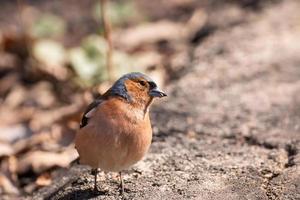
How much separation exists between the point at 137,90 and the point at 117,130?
45 centimetres

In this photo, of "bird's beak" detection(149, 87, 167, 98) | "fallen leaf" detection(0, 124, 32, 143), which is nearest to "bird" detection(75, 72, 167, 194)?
"bird's beak" detection(149, 87, 167, 98)

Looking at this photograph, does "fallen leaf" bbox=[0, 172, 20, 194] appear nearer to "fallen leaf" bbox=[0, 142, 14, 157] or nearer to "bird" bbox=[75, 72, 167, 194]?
"fallen leaf" bbox=[0, 142, 14, 157]

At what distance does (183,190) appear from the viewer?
16.6 feet

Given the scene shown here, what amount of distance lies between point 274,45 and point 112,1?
3.11 meters

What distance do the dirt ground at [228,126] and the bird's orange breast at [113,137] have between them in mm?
359

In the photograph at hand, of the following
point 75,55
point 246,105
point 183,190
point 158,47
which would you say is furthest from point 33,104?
point 183,190

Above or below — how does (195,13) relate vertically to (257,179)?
above

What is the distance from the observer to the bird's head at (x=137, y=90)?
507cm

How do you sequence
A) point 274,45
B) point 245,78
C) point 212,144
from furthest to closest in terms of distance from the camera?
point 274,45
point 245,78
point 212,144

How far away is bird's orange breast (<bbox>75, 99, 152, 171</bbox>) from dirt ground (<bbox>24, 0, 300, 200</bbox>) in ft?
1.18

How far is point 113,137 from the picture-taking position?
15.6ft

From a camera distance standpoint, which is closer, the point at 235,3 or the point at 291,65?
the point at 291,65

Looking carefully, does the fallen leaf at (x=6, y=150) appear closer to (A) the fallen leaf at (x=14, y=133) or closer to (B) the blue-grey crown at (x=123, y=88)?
(A) the fallen leaf at (x=14, y=133)

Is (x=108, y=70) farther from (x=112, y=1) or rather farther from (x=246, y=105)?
(x=112, y=1)
